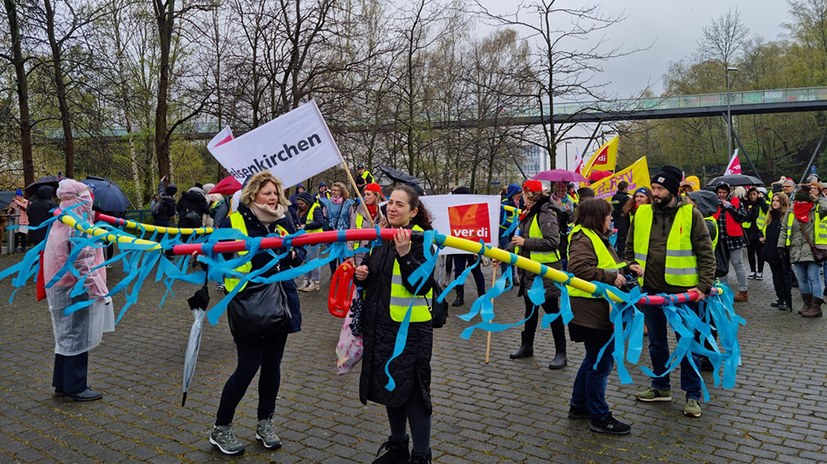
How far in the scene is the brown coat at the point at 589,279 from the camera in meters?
4.56

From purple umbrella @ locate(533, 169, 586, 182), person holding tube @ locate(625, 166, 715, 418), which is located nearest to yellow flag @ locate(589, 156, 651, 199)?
purple umbrella @ locate(533, 169, 586, 182)

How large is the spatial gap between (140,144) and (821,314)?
3183 centimetres

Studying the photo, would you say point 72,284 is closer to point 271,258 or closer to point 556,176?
point 271,258

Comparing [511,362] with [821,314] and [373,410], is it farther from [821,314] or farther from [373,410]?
[821,314]

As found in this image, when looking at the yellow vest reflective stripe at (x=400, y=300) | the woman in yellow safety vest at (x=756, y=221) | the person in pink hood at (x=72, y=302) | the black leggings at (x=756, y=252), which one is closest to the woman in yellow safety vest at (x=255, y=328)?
the yellow vest reflective stripe at (x=400, y=300)

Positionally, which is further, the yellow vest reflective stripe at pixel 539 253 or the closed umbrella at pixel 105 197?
the closed umbrella at pixel 105 197

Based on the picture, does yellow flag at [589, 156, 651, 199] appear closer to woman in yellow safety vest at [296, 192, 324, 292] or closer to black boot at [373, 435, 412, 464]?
woman in yellow safety vest at [296, 192, 324, 292]

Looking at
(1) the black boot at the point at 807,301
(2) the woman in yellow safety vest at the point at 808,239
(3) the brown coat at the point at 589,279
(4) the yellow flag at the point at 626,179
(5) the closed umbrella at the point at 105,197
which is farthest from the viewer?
(4) the yellow flag at the point at 626,179

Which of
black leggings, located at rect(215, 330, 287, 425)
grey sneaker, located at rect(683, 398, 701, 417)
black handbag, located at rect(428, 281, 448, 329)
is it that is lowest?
grey sneaker, located at rect(683, 398, 701, 417)

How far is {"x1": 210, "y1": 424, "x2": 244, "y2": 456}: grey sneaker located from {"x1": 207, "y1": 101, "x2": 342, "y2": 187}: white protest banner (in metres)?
2.00

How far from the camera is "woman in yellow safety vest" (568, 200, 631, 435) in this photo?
457 cm

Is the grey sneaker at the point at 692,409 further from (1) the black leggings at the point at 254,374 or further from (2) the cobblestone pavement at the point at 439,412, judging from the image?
(1) the black leggings at the point at 254,374

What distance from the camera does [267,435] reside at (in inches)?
171

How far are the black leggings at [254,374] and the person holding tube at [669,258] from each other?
2.87 meters
